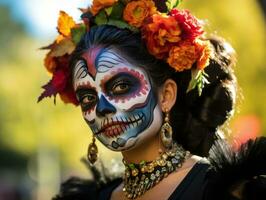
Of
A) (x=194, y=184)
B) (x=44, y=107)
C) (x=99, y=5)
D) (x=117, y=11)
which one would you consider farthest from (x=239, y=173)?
(x=44, y=107)

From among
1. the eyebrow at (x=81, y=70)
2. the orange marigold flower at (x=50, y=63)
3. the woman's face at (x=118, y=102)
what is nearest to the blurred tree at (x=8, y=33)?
the orange marigold flower at (x=50, y=63)

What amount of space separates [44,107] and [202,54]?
18902 mm

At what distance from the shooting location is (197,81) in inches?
149

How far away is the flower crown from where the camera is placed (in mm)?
3719

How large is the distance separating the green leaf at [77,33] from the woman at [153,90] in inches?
1.4

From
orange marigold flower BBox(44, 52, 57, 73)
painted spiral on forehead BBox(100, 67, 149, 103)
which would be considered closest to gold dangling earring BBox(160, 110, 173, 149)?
painted spiral on forehead BBox(100, 67, 149, 103)

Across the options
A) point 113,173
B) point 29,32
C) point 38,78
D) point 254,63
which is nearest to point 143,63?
point 113,173

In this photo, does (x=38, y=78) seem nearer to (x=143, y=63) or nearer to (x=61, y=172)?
(x=61, y=172)

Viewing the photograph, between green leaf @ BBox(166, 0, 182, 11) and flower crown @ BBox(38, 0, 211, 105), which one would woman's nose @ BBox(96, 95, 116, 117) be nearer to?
flower crown @ BBox(38, 0, 211, 105)

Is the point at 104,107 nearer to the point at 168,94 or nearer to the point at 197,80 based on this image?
the point at 168,94

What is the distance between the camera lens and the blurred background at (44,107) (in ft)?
25.6

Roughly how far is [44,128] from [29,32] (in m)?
4.81

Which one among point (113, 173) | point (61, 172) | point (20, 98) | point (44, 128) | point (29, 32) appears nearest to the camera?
point (113, 173)

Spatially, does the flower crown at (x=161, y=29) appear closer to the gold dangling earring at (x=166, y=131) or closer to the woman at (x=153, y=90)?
the woman at (x=153, y=90)
